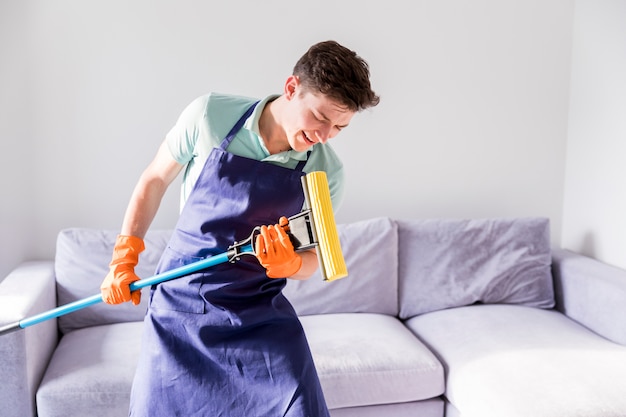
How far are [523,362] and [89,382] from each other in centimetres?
133

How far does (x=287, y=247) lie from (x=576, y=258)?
1827 millimetres

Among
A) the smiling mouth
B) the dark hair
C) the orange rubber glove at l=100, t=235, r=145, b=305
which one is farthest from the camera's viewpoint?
the orange rubber glove at l=100, t=235, r=145, b=305

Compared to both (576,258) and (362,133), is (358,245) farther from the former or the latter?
(576,258)

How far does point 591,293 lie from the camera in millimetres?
2549

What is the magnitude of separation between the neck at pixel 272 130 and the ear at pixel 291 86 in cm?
7

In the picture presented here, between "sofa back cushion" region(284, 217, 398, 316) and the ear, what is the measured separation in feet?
3.87

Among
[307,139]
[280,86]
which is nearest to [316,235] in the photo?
[307,139]

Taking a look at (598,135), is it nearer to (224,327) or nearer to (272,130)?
(272,130)

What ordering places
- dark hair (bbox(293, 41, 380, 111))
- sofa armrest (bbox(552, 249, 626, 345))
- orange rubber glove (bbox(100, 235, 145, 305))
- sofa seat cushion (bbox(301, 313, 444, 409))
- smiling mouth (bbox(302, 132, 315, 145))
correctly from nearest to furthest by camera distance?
dark hair (bbox(293, 41, 380, 111)) → smiling mouth (bbox(302, 132, 315, 145)) → orange rubber glove (bbox(100, 235, 145, 305)) → sofa seat cushion (bbox(301, 313, 444, 409)) → sofa armrest (bbox(552, 249, 626, 345))

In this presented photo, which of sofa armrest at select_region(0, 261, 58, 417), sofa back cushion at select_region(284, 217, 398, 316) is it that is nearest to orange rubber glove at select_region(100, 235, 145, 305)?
sofa armrest at select_region(0, 261, 58, 417)

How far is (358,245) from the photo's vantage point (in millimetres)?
2646

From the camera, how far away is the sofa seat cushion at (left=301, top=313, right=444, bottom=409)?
209cm

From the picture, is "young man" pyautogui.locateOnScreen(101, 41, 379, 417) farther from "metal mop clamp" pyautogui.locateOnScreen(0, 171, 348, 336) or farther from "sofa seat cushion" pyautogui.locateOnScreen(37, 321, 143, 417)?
"sofa seat cushion" pyautogui.locateOnScreen(37, 321, 143, 417)

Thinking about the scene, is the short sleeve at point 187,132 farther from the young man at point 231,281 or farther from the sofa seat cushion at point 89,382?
the sofa seat cushion at point 89,382
